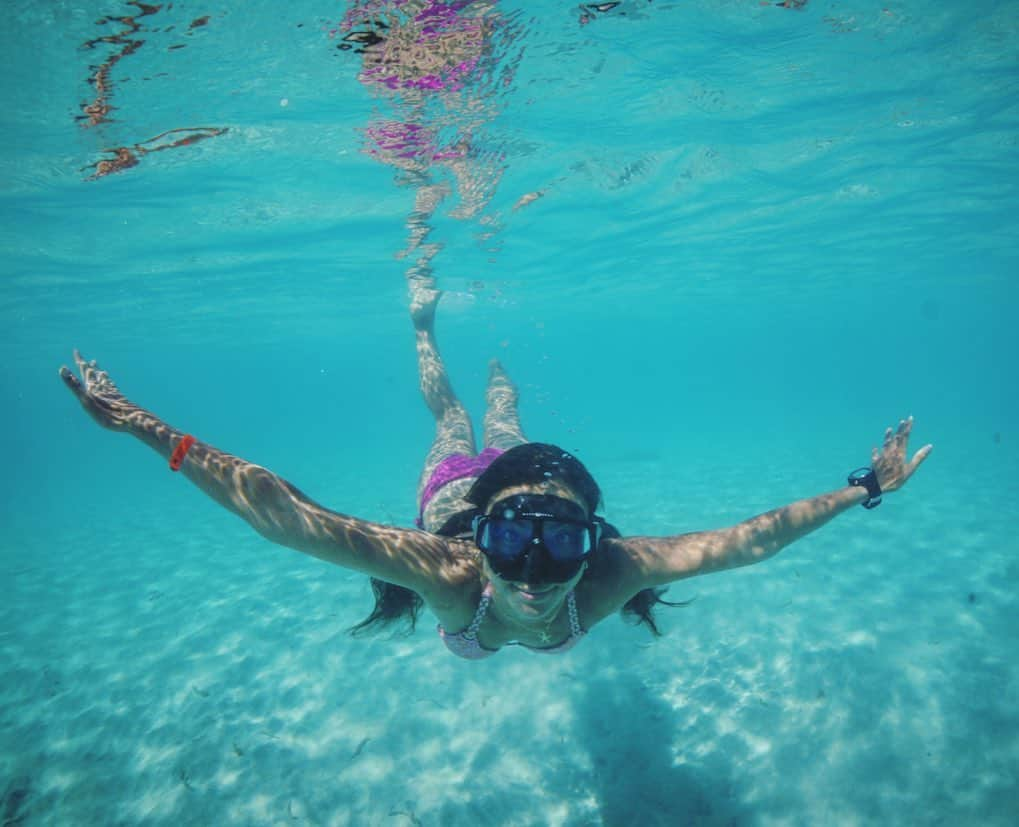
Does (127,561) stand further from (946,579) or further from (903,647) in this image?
(946,579)

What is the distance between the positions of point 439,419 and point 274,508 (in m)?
7.67

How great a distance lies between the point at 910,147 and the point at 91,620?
82.0 ft

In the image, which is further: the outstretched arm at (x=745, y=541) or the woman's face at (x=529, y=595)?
the outstretched arm at (x=745, y=541)

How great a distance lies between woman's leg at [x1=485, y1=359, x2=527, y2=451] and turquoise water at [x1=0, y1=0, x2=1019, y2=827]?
11.5ft

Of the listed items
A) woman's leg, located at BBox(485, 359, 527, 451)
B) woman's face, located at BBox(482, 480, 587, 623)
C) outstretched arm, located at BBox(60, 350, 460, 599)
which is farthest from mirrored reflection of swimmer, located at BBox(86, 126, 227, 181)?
woman's face, located at BBox(482, 480, 587, 623)

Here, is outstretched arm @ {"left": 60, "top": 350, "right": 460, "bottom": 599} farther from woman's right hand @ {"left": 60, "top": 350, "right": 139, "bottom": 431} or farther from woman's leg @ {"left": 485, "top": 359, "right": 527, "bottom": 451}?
woman's leg @ {"left": 485, "top": 359, "right": 527, "bottom": 451}

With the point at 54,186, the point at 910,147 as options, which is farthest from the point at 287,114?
the point at 910,147

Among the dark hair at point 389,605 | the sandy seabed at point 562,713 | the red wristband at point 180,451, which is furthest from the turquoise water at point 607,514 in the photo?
the red wristband at point 180,451

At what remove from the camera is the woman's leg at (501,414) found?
8.53m

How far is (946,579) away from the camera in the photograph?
1073cm

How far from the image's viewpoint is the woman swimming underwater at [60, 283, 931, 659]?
3.20 m

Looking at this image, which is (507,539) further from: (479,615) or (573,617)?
(573,617)

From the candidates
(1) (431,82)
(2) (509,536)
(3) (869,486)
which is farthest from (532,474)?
(1) (431,82)

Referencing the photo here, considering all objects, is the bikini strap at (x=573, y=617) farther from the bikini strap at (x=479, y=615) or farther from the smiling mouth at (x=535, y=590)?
the smiling mouth at (x=535, y=590)
